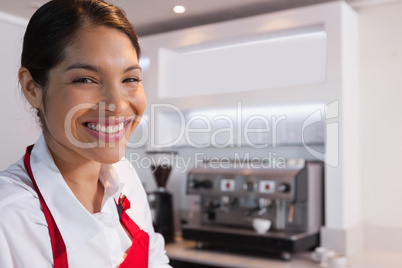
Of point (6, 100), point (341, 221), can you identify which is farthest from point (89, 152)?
point (341, 221)

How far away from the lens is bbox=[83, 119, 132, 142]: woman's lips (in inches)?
33.1

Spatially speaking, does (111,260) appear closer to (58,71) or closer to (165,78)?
(58,71)

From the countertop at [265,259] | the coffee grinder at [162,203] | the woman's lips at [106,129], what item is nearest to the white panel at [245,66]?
the coffee grinder at [162,203]

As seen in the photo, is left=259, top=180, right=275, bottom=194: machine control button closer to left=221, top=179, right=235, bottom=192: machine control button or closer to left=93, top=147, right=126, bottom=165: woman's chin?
left=221, top=179, right=235, bottom=192: machine control button

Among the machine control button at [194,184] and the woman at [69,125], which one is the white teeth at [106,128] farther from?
the machine control button at [194,184]

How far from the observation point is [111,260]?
3.10 ft

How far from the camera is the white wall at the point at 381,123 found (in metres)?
2.90

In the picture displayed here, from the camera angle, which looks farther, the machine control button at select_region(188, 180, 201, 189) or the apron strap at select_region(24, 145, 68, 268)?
the machine control button at select_region(188, 180, 201, 189)

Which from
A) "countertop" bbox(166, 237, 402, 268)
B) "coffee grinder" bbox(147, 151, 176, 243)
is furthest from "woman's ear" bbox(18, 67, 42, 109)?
"coffee grinder" bbox(147, 151, 176, 243)

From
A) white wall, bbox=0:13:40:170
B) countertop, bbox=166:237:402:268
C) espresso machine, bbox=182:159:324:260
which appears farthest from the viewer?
espresso machine, bbox=182:159:324:260

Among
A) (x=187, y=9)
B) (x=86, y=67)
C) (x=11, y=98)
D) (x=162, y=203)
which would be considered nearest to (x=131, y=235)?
(x=86, y=67)

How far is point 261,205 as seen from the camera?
2939 mm

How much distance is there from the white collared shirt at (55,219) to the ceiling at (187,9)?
222 centimetres

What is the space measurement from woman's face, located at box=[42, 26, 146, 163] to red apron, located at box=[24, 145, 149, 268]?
0.12 meters
